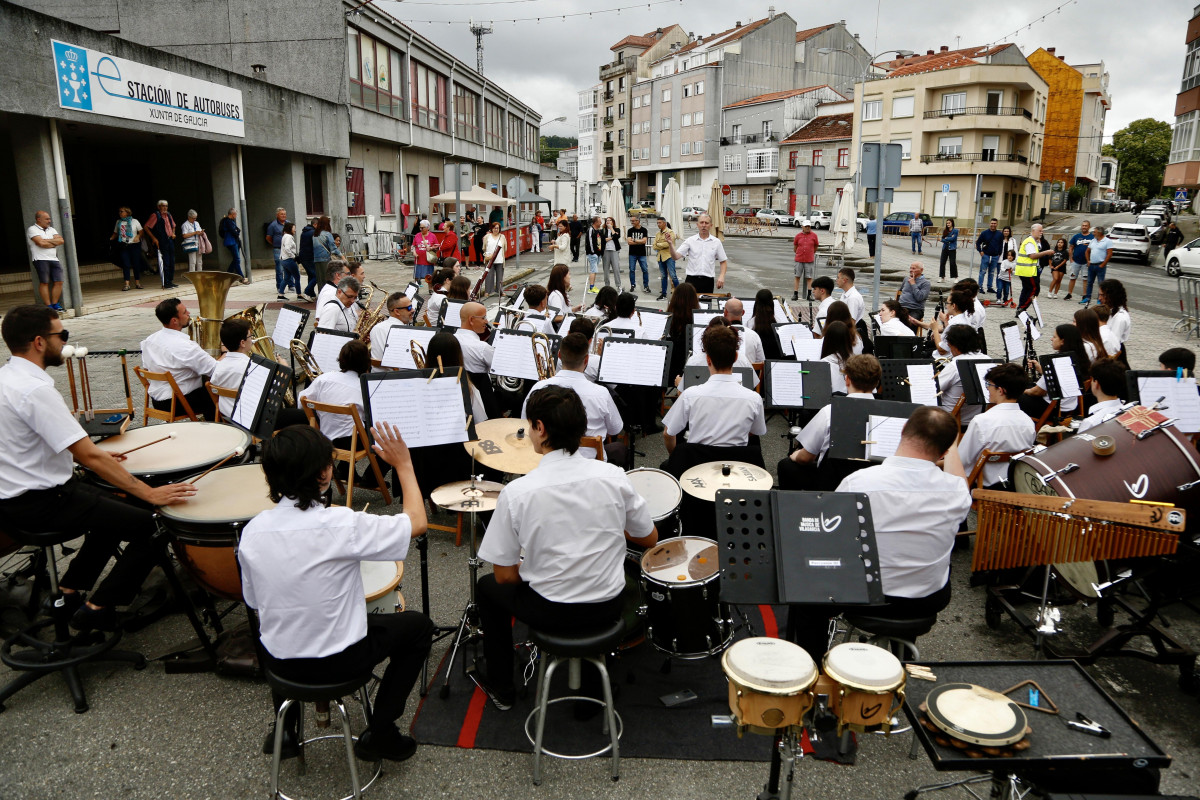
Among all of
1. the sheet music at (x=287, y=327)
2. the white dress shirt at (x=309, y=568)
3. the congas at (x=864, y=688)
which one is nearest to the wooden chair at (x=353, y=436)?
the sheet music at (x=287, y=327)

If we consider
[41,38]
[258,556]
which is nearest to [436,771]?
[258,556]

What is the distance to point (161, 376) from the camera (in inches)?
242

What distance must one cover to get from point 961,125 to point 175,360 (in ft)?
164

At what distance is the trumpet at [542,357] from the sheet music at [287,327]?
2601mm

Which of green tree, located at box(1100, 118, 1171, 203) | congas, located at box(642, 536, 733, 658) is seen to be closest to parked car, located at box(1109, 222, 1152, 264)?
congas, located at box(642, 536, 733, 658)

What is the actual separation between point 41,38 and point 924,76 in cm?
4765

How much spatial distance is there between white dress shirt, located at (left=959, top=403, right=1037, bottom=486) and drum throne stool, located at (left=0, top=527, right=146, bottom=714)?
5.24m

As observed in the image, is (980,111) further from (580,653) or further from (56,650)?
(56,650)

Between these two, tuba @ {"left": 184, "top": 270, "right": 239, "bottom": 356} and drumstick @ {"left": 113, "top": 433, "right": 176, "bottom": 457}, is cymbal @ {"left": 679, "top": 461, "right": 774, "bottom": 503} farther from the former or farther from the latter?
tuba @ {"left": 184, "top": 270, "right": 239, "bottom": 356}

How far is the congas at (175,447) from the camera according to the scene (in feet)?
13.6

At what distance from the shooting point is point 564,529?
3203 millimetres

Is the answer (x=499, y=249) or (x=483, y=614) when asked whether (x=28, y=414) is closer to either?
(x=483, y=614)

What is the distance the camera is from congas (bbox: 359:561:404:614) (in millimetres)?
3471

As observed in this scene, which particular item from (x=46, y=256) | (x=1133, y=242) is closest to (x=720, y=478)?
(x=46, y=256)
